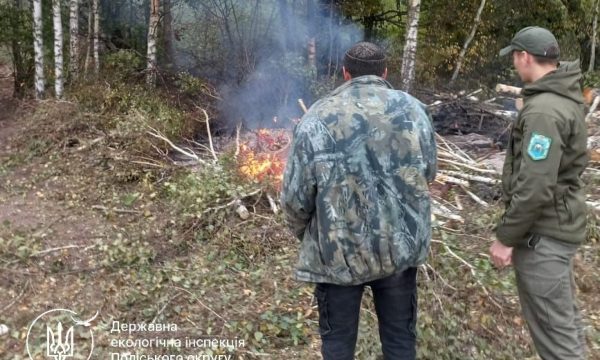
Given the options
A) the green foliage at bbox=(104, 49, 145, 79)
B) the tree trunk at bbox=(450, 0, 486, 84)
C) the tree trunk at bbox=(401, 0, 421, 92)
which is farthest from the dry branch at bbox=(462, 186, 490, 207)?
the tree trunk at bbox=(450, 0, 486, 84)

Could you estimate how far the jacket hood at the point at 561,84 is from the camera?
9.39 ft

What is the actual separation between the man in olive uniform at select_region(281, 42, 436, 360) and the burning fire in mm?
4054

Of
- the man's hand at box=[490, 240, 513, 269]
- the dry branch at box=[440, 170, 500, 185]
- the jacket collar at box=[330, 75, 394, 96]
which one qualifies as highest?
the jacket collar at box=[330, 75, 394, 96]

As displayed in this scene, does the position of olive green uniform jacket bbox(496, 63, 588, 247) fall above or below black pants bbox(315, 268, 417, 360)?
above

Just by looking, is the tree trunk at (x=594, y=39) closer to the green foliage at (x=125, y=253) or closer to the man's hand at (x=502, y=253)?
the green foliage at (x=125, y=253)

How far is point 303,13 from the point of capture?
14.9m

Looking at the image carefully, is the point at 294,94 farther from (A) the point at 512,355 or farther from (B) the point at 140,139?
(A) the point at 512,355

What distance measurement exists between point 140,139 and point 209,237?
3.16 meters

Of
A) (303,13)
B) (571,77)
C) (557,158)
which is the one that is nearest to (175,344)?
(557,158)

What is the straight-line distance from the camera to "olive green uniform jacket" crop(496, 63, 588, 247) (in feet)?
9.00

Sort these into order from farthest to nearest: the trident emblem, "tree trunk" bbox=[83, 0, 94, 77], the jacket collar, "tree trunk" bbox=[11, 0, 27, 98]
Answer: "tree trunk" bbox=[83, 0, 94, 77] < "tree trunk" bbox=[11, 0, 27, 98] < the trident emblem < the jacket collar

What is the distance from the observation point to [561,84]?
2865 mm

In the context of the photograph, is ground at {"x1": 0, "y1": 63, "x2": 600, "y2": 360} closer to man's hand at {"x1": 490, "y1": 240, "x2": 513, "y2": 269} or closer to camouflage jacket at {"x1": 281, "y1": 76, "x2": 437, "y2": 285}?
man's hand at {"x1": 490, "y1": 240, "x2": 513, "y2": 269}

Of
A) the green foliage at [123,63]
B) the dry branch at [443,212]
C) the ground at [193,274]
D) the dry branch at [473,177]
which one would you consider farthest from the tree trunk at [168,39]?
the dry branch at [443,212]
